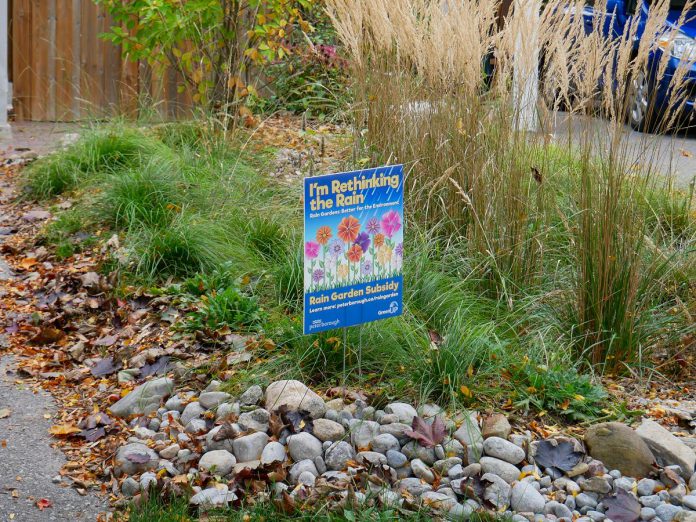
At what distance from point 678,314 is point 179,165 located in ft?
13.2

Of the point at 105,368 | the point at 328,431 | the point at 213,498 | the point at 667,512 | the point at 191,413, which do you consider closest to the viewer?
the point at 667,512

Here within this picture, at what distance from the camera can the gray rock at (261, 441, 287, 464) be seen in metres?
4.42

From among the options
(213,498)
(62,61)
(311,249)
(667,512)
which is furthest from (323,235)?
(62,61)

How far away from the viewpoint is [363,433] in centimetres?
453

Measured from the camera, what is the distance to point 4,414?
521 cm

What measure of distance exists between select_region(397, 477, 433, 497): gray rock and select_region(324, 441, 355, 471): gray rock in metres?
0.29

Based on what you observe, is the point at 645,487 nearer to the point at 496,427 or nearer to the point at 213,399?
the point at 496,427

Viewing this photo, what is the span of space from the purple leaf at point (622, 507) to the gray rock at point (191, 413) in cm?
196

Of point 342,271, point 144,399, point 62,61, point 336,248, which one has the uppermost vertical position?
point 62,61

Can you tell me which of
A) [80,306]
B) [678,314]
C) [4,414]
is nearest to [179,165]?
[80,306]

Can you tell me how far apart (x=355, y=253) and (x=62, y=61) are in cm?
850

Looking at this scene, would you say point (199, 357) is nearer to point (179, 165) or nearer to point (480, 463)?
point (480, 463)

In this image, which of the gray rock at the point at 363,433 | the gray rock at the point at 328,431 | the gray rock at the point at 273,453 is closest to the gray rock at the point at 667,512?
the gray rock at the point at 363,433

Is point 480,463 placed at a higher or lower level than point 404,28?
lower
